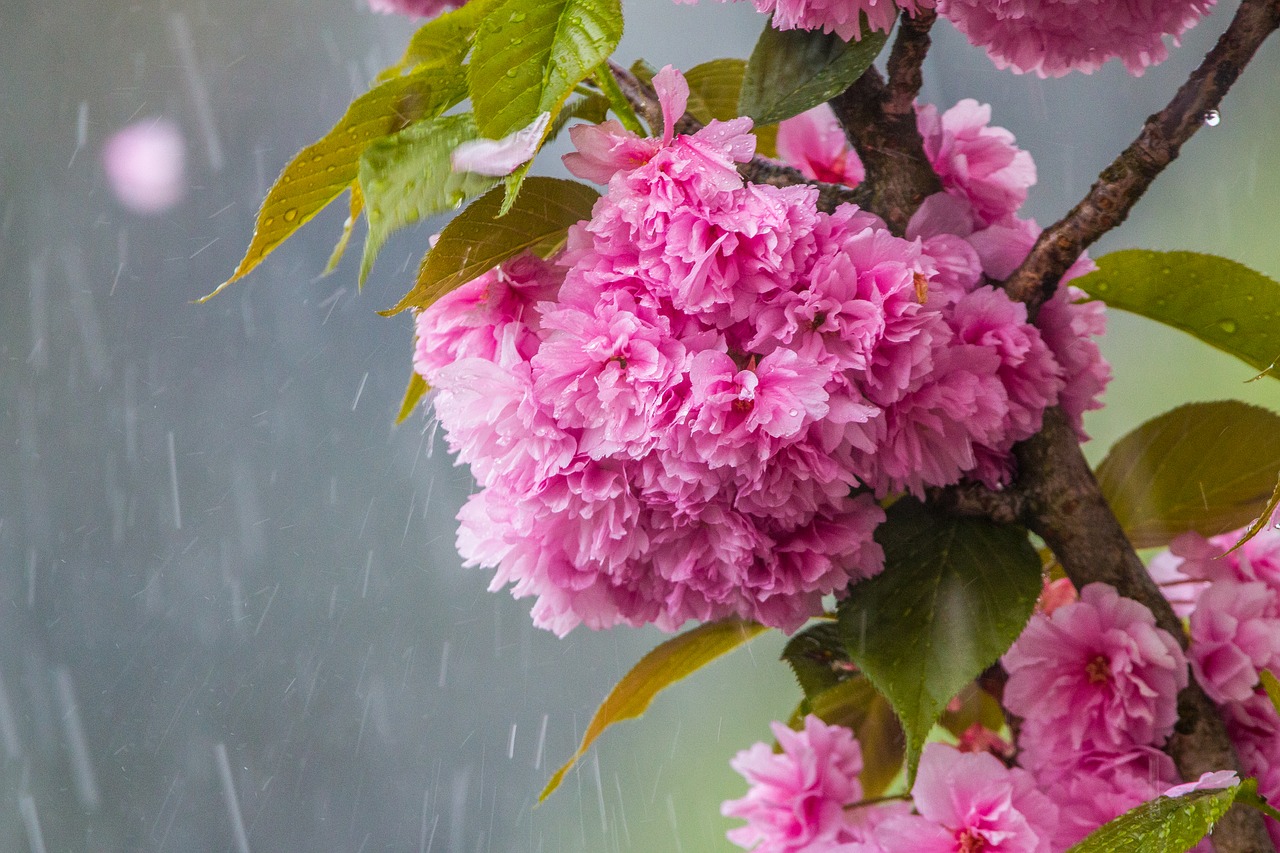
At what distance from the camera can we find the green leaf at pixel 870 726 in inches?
16.5

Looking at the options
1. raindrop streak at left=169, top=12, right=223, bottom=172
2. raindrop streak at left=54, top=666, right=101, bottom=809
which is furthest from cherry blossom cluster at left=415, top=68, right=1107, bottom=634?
raindrop streak at left=169, top=12, right=223, bottom=172

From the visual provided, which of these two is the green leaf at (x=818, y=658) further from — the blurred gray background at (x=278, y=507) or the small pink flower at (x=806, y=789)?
the blurred gray background at (x=278, y=507)

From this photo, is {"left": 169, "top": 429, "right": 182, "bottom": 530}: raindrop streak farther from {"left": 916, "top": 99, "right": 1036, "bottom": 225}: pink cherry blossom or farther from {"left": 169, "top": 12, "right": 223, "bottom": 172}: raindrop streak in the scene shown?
{"left": 916, "top": 99, "right": 1036, "bottom": 225}: pink cherry blossom

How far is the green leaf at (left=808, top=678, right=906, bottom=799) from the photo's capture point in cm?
42

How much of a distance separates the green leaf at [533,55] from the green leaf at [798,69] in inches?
3.2

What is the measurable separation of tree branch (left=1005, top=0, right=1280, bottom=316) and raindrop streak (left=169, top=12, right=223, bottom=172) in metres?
0.86

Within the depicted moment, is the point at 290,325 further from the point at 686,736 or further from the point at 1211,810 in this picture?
the point at 1211,810

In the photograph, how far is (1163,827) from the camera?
0.24 metres

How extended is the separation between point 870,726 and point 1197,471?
0.16 m

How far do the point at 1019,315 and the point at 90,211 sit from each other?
93 centimetres

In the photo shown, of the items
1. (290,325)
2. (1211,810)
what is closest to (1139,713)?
(1211,810)

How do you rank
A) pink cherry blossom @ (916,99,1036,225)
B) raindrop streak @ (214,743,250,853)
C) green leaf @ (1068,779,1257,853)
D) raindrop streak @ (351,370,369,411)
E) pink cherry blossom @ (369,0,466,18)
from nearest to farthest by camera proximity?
green leaf @ (1068,779,1257,853) < pink cherry blossom @ (916,99,1036,225) < pink cherry blossom @ (369,0,466,18) < raindrop streak @ (214,743,250,853) < raindrop streak @ (351,370,369,411)

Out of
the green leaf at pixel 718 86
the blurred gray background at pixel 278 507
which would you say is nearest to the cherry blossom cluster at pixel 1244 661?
the green leaf at pixel 718 86

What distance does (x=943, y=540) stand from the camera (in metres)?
0.33
